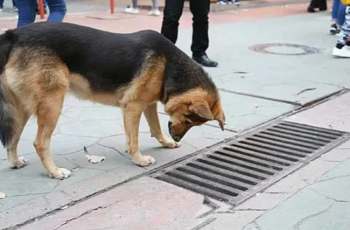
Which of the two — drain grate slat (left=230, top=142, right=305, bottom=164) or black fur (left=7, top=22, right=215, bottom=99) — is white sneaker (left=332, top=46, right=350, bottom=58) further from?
black fur (left=7, top=22, right=215, bottom=99)

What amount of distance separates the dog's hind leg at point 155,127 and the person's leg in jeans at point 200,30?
281 cm

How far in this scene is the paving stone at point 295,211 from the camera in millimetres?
2662

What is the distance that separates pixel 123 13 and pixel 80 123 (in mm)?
8467

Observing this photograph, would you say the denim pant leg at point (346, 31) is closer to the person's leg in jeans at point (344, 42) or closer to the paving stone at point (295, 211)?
the person's leg in jeans at point (344, 42)

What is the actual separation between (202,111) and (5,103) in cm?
129

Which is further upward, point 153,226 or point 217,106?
point 217,106

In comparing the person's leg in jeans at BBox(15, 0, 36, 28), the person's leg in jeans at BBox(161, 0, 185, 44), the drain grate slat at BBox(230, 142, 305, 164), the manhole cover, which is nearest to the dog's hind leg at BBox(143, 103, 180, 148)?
the drain grate slat at BBox(230, 142, 305, 164)

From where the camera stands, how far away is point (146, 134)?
164 inches

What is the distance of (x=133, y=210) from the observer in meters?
2.81

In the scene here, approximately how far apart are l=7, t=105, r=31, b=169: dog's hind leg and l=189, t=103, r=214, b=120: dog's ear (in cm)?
112

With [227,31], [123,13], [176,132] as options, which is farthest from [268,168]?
[123,13]

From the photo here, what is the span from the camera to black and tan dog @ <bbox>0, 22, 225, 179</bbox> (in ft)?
10.0

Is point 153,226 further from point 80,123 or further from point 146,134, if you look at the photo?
point 80,123

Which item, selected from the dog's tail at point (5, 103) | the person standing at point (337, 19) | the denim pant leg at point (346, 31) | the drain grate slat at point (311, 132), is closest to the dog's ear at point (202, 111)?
the dog's tail at point (5, 103)
